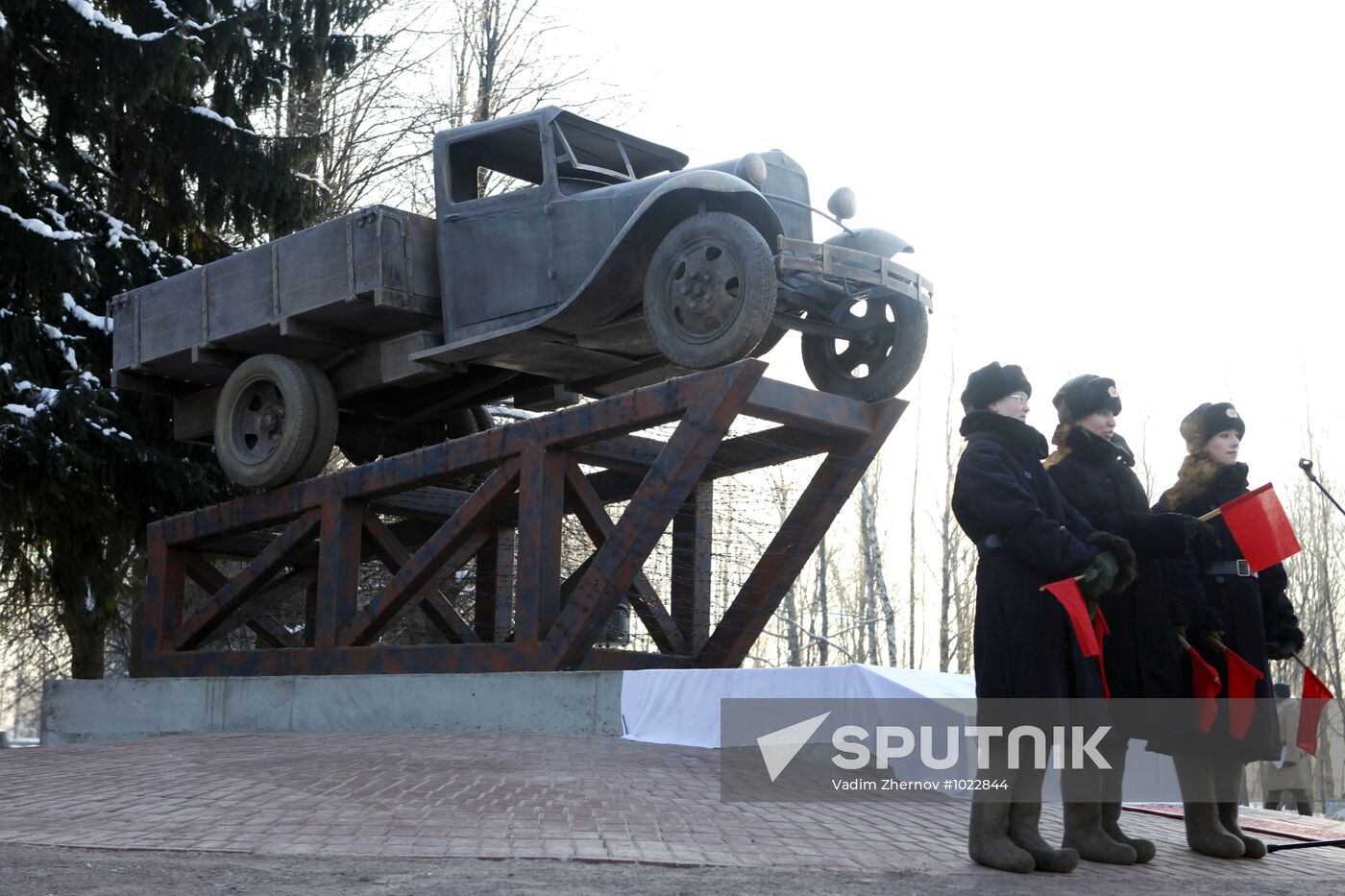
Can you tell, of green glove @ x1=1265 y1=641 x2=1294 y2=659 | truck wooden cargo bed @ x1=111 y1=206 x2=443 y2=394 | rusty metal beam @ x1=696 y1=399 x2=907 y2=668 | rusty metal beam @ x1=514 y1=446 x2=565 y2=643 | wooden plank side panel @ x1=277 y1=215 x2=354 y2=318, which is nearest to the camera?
green glove @ x1=1265 y1=641 x2=1294 y2=659

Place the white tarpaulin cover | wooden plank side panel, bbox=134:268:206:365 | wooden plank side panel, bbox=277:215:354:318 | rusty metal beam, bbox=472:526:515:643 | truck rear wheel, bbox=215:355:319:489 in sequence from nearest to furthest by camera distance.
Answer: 1. the white tarpaulin cover
2. wooden plank side panel, bbox=277:215:354:318
3. truck rear wheel, bbox=215:355:319:489
4. wooden plank side panel, bbox=134:268:206:365
5. rusty metal beam, bbox=472:526:515:643

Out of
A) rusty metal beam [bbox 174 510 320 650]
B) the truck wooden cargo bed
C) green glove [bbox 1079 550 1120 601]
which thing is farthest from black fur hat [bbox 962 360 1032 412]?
rusty metal beam [bbox 174 510 320 650]

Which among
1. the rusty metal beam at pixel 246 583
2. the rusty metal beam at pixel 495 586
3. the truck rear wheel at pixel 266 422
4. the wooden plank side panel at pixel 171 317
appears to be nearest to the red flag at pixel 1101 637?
the rusty metal beam at pixel 246 583

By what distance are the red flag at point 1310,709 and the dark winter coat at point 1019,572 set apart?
4.57 feet

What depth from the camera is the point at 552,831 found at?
547 centimetres

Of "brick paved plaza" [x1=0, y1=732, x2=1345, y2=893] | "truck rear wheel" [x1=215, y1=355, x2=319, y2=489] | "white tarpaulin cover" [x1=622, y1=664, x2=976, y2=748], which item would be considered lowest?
"brick paved plaza" [x1=0, y1=732, x2=1345, y2=893]

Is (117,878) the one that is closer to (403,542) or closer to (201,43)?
(403,542)

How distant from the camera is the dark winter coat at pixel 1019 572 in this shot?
5.06 m

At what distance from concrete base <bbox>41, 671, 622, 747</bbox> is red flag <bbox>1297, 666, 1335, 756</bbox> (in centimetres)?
405

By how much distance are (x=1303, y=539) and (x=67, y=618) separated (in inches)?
1047

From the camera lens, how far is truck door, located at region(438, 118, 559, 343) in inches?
396

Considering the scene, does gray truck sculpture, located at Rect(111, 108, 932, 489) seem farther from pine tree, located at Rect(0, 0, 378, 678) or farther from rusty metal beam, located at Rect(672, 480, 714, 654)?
pine tree, located at Rect(0, 0, 378, 678)

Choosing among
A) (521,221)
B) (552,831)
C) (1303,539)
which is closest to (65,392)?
(521,221)

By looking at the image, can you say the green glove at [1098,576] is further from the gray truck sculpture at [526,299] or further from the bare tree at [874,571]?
the bare tree at [874,571]
